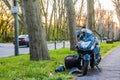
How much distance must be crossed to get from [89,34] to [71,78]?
183cm

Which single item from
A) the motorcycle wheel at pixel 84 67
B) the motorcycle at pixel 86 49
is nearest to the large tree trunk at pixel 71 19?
the motorcycle at pixel 86 49

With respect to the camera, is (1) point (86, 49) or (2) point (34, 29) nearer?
(1) point (86, 49)

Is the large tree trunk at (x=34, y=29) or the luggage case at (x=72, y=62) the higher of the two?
the large tree trunk at (x=34, y=29)

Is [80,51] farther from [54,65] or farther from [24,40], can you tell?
[24,40]

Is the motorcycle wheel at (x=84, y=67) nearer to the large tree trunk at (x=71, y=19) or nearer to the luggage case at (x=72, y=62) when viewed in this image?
the luggage case at (x=72, y=62)

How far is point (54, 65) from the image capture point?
38.2ft

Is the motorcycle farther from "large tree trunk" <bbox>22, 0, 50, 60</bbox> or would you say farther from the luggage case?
"large tree trunk" <bbox>22, 0, 50, 60</bbox>

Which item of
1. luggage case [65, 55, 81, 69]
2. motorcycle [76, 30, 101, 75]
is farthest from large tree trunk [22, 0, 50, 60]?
motorcycle [76, 30, 101, 75]

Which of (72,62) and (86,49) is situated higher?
(86,49)

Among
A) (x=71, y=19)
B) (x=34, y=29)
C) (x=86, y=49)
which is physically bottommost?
(x=86, y=49)

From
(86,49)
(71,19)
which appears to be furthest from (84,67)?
(71,19)

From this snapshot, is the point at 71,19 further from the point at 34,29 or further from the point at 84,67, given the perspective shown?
the point at 84,67

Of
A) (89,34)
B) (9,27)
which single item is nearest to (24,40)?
(89,34)

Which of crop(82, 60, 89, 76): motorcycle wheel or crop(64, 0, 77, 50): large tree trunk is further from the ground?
crop(64, 0, 77, 50): large tree trunk
